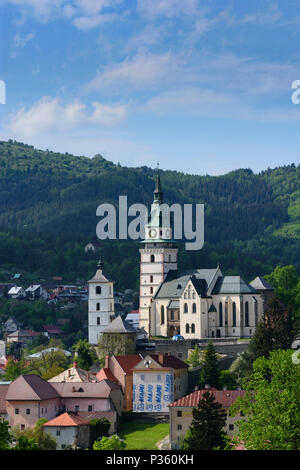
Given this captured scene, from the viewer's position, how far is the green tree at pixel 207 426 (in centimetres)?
5819

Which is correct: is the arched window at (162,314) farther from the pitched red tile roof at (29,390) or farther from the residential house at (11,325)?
the residential house at (11,325)

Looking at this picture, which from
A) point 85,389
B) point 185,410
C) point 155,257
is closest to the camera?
point 185,410

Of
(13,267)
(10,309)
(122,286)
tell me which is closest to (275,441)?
(10,309)

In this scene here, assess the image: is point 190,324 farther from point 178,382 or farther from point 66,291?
point 66,291

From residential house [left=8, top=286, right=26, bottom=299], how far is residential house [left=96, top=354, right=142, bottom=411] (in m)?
81.9

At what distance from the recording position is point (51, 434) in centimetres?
6462

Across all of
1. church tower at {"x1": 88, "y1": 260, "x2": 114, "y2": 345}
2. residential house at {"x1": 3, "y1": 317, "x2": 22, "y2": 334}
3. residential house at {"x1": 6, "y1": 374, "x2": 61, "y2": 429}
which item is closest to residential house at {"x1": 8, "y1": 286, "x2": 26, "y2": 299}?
residential house at {"x1": 3, "y1": 317, "x2": 22, "y2": 334}

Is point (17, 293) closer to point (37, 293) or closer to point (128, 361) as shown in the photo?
point (37, 293)

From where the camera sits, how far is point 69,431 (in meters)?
64.7

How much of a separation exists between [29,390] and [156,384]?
8797 millimetres

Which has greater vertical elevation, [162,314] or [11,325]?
[11,325]

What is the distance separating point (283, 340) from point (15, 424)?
62.2ft

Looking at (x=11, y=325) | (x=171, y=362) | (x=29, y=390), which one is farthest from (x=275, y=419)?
(x=11, y=325)

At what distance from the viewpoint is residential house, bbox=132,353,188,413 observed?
7069cm
